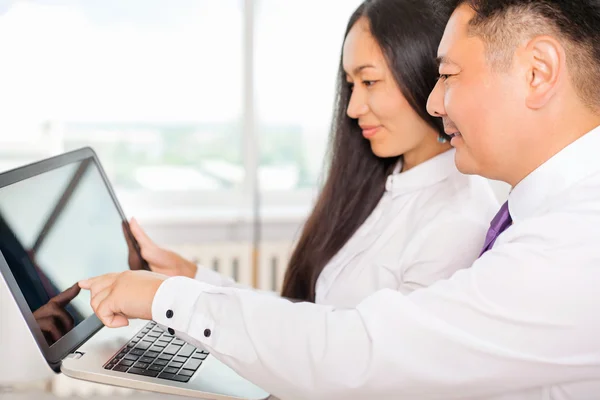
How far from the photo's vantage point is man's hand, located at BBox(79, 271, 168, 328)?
3.44 feet

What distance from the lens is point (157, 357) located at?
3.77 feet

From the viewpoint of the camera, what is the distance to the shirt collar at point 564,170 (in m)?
0.98

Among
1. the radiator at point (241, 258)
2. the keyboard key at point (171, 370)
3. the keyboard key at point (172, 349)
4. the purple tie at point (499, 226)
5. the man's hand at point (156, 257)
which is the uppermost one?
the purple tie at point (499, 226)

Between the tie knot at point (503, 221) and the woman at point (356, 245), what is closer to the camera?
the woman at point (356, 245)

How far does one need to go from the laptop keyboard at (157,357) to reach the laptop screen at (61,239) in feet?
0.31

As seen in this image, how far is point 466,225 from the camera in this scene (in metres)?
1.33

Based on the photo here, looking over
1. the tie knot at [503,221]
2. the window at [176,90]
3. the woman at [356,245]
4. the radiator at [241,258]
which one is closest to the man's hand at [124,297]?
the woman at [356,245]

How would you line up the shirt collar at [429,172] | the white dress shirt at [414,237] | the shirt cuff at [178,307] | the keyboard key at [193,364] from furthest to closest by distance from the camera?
the shirt collar at [429,172] → the white dress shirt at [414,237] → the keyboard key at [193,364] → the shirt cuff at [178,307]

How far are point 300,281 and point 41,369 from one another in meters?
0.64

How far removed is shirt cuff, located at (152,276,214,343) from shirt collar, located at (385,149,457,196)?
59 centimetres

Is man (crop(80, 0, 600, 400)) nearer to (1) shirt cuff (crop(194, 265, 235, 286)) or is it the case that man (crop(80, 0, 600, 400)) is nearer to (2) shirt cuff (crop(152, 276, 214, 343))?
(2) shirt cuff (crop(152, 276, 214, 343))

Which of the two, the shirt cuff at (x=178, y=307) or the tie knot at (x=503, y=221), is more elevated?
the tie knot at (x=503, y=221)

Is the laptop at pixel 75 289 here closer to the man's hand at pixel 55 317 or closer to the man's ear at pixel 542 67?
the man's hand at pixel 55 317

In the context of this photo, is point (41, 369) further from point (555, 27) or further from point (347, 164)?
point (555, 27)
